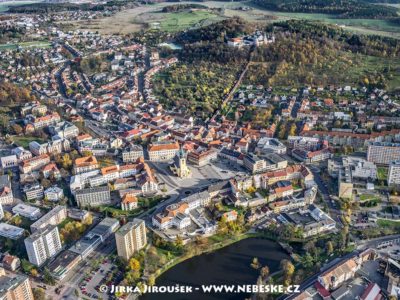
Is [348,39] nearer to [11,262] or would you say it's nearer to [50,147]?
[50,147]

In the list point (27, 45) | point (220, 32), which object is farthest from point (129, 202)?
point (27, 45)

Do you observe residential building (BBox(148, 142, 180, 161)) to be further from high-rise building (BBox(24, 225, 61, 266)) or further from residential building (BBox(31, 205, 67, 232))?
high-rise building (BBox(24, 225, 61, 266))

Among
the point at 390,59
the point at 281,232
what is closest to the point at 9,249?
the point at 281,232

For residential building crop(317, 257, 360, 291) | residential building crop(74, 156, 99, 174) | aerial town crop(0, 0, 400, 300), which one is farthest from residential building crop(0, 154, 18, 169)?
residential building crop(317, 257, 360, 291)

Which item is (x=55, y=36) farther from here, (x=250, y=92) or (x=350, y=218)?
(x=350, y=218)

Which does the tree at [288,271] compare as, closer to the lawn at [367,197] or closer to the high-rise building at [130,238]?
the high-rise building at [130,238]

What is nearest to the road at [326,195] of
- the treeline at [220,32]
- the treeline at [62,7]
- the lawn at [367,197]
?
the lawn at [367,197]
